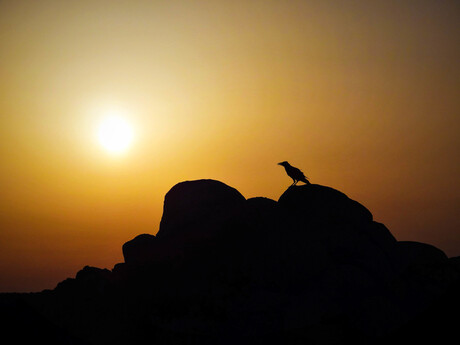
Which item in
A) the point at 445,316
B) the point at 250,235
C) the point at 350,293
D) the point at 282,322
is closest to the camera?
the point at 445,316

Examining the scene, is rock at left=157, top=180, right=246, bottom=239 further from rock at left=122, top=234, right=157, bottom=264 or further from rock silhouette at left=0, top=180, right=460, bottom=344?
rock at left=122, top=234, right=157, bottom=264

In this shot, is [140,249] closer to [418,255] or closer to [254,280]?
[254,280]

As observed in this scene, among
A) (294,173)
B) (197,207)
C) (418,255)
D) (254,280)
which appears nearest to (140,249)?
(197,207)

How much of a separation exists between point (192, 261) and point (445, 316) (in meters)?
19.9

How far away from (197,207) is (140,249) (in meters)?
4.60

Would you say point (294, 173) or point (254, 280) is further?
point (294, 173)

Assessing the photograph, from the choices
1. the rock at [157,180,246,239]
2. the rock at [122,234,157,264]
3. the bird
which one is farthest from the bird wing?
the rock at [122,234,157,264]

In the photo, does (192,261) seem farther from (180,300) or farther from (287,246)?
(287,246)

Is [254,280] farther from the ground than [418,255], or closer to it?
closer to it

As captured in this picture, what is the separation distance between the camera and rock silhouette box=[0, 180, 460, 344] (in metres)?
28.0

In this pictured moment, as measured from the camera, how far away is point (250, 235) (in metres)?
31.7

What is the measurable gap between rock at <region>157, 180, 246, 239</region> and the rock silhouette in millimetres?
73

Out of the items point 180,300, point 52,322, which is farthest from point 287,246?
point 52,322

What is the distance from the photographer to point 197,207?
35250 millimetres
